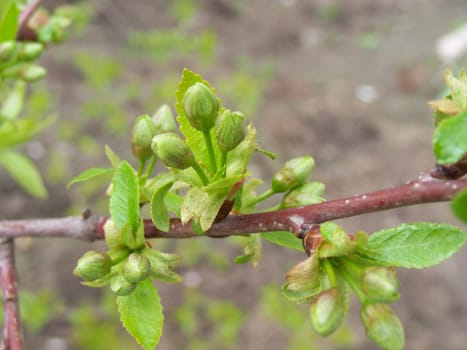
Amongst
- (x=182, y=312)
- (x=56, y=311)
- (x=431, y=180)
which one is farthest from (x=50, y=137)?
(x=431, y=180)

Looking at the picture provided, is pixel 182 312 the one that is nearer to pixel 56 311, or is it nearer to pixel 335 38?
pixel 56 311

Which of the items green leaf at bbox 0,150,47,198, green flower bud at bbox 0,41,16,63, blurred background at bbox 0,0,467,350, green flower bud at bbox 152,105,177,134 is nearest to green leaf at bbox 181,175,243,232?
green flower bud at bbox 152,105,177,134

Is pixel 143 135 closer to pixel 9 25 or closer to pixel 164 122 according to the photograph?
pixel 164 122

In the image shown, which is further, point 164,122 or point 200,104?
point 164,122

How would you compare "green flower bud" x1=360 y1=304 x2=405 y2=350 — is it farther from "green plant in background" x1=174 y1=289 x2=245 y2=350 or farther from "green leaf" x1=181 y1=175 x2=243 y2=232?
"green plant in background" x1=174 y1=289 x2=245 y2=350

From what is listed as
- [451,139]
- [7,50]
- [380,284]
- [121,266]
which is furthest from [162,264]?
[7,50]
